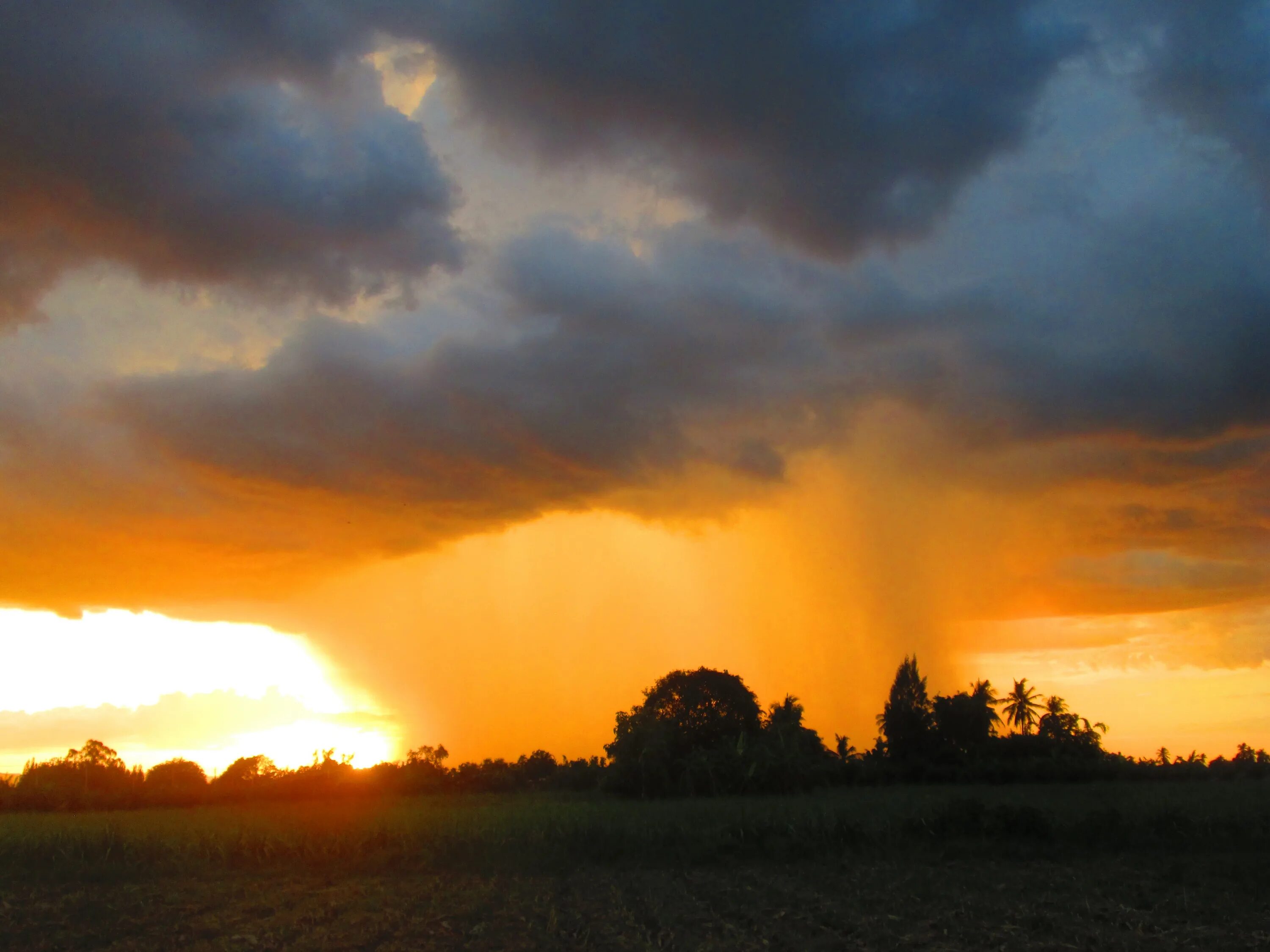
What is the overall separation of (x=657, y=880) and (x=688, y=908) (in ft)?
11.6

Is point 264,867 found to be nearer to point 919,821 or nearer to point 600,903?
point 600,903

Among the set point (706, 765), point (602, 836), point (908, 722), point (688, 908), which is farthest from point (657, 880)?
point (908, 722)

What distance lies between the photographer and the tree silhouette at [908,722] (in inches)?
2576

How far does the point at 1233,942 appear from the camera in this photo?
14.2m

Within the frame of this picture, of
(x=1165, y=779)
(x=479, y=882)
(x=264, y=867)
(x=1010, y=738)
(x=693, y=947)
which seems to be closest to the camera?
(x=693, y=947)

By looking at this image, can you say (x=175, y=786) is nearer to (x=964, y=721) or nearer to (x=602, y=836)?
(x=602, y=836)

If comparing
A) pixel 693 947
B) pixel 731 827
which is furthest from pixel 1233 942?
pixel 731 827

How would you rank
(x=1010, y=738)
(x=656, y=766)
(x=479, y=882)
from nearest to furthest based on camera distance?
(x=479, y=882), (x=656, y=766), (x=1010, y=738)

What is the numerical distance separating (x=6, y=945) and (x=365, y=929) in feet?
19.0

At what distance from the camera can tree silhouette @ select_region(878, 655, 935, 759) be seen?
65.4 metres

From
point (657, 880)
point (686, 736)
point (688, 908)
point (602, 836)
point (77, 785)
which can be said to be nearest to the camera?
point (688, 908)

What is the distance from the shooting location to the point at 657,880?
20.2 meters

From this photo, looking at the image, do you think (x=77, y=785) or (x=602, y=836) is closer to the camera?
(x=602, y=836)

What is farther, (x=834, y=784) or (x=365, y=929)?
(x=834, y=784)
